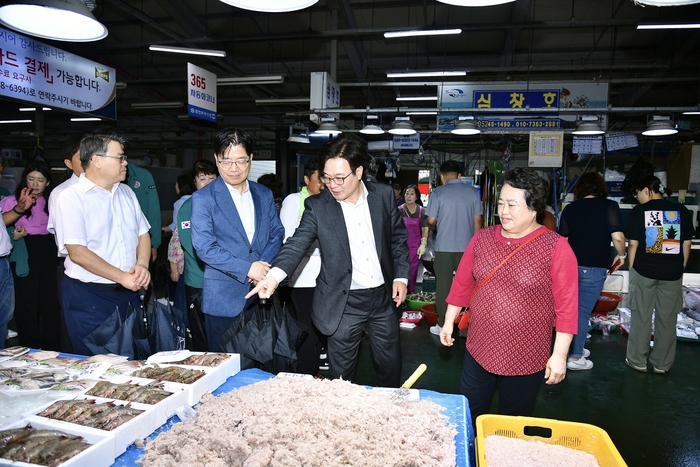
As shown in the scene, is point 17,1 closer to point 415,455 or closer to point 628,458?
point 415,455

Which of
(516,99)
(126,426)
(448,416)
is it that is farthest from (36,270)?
(516,99)

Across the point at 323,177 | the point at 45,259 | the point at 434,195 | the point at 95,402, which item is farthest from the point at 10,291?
the point at 434,195

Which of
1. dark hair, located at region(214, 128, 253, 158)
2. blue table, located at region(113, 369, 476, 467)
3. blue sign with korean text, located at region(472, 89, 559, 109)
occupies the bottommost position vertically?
blue table, located at region(113, 369, 476, 467)

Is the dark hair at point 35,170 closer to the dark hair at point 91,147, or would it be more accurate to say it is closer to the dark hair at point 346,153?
the dark hair at point 91,147

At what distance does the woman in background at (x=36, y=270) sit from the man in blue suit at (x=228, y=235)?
7.73 feet

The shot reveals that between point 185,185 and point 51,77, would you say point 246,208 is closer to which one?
point 185,185

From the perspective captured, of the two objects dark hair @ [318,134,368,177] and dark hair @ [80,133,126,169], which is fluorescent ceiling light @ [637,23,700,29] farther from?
dark hair @ [80,133,126,169]

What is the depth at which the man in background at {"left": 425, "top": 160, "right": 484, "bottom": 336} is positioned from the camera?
16.9ft

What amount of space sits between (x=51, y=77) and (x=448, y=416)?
219 inches

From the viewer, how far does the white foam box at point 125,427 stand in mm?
1337

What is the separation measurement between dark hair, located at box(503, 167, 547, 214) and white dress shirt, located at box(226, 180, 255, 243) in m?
1.40

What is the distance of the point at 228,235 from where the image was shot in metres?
2.54

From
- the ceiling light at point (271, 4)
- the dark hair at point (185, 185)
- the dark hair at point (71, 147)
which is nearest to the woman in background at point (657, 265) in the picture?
the ceiling light at point (271, 4)

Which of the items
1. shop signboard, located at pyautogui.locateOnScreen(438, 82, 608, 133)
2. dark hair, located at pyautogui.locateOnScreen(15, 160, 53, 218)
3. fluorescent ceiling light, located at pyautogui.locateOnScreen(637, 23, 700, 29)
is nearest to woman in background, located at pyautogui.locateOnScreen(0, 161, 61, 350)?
dark hair, located at pyautogui.locateOnScreen(15, 160, 53, 218)
